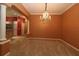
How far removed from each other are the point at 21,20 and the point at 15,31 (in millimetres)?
1523

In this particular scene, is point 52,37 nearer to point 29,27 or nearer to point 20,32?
point 29,27

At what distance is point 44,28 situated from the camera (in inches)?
518

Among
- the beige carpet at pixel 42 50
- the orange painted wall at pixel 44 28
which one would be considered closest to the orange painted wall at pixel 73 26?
the beige carpet at pixel 42 50

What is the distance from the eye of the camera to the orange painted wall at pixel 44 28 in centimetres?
1301

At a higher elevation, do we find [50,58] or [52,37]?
[50,58]

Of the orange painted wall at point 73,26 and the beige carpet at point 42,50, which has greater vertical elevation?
the orange painted wall at point 73,26

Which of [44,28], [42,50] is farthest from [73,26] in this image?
[44,28]

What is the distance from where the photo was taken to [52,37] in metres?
12.9

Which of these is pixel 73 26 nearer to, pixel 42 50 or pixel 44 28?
pixel 42 50

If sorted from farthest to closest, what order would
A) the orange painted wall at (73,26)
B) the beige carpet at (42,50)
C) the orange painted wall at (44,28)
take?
the orange painted wall at (44,28), the orange painted wall at (73,26), the beige carpet at (42,50)

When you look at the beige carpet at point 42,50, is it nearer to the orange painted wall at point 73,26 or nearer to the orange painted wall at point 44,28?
the orange painted wall at point 73,26

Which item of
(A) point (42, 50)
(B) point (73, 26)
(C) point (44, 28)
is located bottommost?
(A) point (42, 50)

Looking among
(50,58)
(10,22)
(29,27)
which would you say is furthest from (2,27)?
(10,22)

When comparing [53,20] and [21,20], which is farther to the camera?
[21,20]
